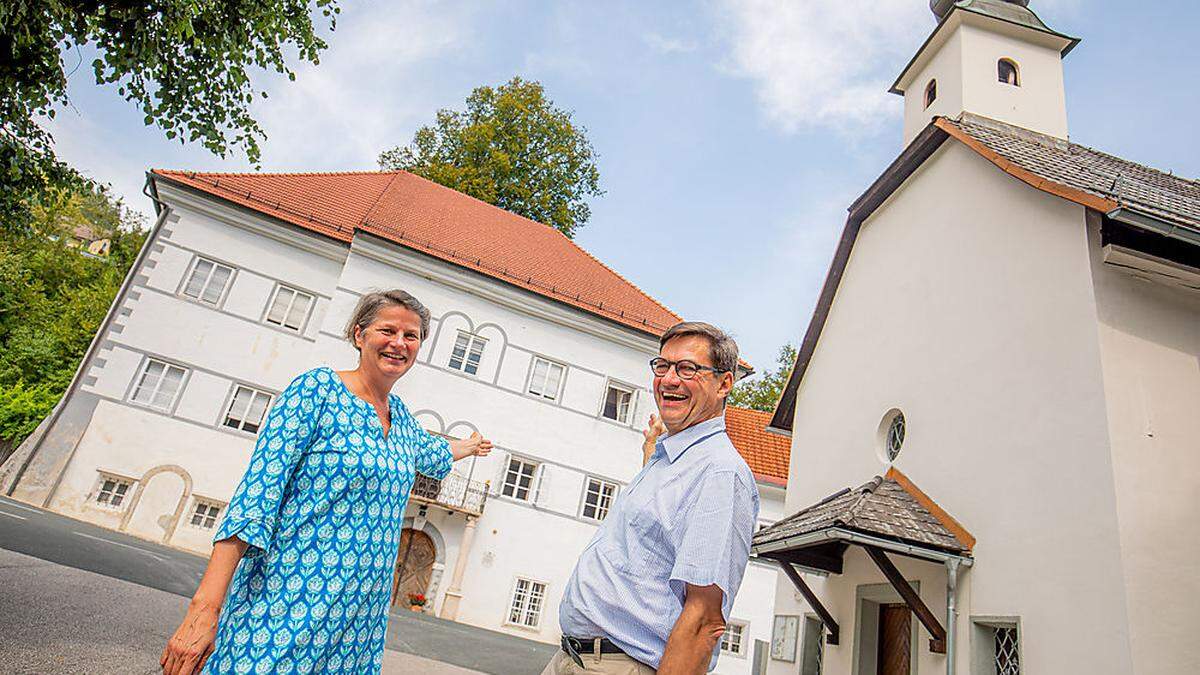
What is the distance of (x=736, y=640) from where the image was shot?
19.0 m

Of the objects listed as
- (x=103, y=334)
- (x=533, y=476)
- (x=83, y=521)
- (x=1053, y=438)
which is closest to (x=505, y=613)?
(x=533, y=476)

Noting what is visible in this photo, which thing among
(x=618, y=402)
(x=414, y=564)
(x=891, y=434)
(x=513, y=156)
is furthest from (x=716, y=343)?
(x=513, y=156)

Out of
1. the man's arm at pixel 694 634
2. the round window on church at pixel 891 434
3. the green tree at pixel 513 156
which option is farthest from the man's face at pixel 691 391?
the green tree at pixel 513 156

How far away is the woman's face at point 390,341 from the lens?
260 centimetres

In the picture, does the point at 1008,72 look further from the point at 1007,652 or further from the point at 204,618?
the point at 204,618

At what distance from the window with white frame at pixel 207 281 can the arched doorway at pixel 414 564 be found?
8157 mm

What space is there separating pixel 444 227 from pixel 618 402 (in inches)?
308

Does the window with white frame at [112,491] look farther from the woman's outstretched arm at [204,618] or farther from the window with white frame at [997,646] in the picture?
the window with white frame at [997,646]

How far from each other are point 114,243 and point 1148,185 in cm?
4386

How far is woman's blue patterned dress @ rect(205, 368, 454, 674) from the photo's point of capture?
2.06 meters

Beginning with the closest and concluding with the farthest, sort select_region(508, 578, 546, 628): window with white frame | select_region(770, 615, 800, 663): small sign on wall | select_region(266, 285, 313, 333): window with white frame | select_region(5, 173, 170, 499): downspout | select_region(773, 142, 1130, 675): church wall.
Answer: select_region(773, 142, 1130, 675): church wall, select_region(770, 615, 800, 663): small sign on wall, select_region(5, 173, 170, 499): downspout, select_region(508, 578, 546, 628): window with white frame, select_region(266, 285, 313, 333): window with white frame

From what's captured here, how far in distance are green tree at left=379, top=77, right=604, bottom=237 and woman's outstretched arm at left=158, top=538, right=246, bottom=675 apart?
85.0ft

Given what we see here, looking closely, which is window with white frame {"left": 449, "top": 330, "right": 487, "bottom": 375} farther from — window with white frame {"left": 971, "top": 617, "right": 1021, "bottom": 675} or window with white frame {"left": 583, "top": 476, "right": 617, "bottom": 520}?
window with white frame {"left": 971, "top": 617, "right": 1021, "bottom": 675}

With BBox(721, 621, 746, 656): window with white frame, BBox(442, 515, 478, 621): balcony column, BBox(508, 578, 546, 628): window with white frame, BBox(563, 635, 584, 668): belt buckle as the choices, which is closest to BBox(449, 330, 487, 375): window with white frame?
BBox(442, 515, 478, 621): balcony column
